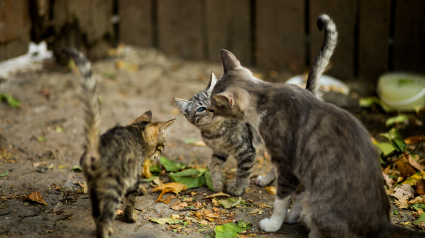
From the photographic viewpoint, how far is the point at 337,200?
2.96 meters

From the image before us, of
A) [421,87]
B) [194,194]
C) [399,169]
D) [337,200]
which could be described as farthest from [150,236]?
[421,87]

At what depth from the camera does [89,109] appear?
2836 mm

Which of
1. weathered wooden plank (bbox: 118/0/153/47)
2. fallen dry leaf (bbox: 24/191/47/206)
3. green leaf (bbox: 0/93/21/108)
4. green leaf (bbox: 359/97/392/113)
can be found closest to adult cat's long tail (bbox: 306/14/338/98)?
green leaf (bbox: 359/97/392/113)

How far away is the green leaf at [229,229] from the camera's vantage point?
3.32m

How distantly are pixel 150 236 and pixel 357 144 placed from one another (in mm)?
1853

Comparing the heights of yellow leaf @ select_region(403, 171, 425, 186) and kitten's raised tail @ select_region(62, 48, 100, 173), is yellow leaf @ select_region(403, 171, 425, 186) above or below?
below

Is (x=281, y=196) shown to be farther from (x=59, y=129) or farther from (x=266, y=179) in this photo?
(x=59, y=129)

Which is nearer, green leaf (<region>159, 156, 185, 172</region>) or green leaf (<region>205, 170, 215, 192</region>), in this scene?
green leaf (<region>205, 170, 215, 192</region>)

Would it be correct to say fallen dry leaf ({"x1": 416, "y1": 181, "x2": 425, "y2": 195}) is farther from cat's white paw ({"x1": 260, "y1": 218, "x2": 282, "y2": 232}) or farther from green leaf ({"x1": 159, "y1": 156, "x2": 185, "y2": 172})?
green leaf ({"x1": 159, "y1": 156, "x2": 185, "y2": 172})

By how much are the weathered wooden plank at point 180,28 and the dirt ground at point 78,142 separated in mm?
239

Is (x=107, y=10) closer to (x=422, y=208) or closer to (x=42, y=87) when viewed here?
(x=42, y=87)

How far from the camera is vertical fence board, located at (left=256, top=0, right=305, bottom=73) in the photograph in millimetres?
6977

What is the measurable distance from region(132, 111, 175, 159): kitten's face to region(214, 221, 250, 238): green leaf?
40.2 inches

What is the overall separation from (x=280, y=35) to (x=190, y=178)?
12.9 feet
